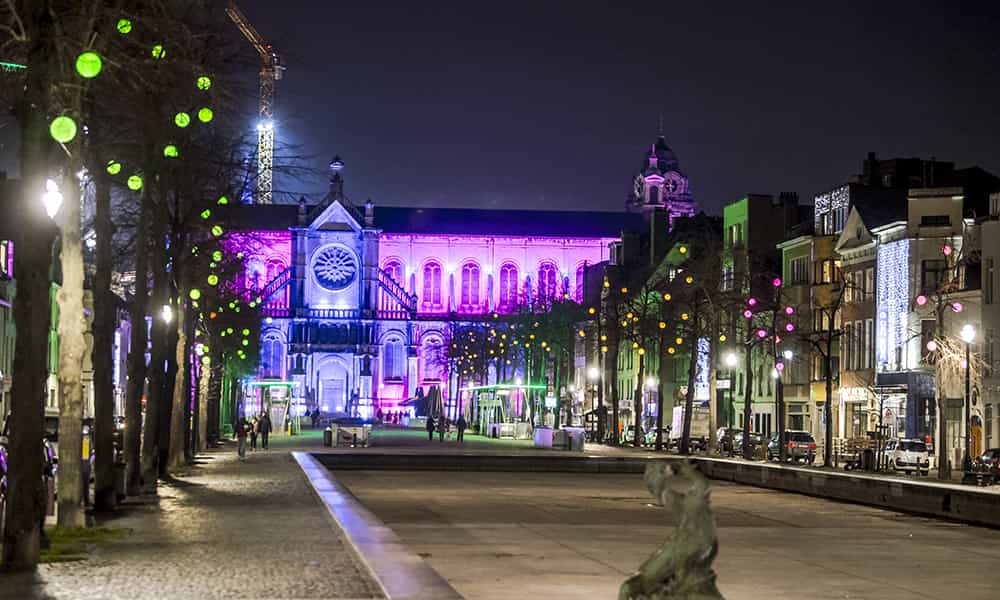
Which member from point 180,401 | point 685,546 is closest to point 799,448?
point 180,401

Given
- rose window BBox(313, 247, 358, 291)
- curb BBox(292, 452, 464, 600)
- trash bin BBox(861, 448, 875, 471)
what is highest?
rose window BBox(313, 247, 358, 291)

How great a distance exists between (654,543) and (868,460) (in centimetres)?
3639

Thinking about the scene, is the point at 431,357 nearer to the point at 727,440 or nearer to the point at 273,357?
the point at 273,357

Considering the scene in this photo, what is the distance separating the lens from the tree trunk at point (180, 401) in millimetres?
47812

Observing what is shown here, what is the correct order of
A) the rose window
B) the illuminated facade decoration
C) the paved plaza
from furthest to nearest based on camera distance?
1. the rose window
2. the illuminated facade decoration
3. the paved plaza

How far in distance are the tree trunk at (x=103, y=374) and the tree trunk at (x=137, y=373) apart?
10.7ft

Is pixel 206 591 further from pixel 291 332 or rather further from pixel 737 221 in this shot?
pixel 291 332

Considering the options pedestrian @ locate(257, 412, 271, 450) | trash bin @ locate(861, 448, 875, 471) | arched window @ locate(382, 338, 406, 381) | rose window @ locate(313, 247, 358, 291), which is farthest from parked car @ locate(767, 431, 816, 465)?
rose window @ locate(313, 247, 358, 291)

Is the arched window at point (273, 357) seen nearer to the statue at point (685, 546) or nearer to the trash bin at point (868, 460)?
the trash bin at point (868, 460)

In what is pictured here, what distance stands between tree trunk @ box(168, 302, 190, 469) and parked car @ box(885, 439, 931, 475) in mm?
27380

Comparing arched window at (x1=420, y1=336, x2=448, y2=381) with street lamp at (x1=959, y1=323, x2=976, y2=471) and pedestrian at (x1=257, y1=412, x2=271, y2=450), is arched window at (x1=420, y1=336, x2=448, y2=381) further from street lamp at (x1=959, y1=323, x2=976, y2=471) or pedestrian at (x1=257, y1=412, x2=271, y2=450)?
street lamp at (x1=959, y1=323, x2=976, y2=471)

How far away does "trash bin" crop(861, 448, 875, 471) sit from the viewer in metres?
62.0

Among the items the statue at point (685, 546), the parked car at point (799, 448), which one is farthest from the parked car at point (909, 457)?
the statue at point (685, 546)

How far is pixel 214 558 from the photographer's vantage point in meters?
20.2
